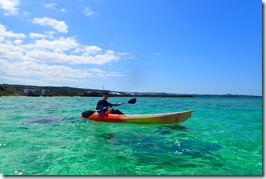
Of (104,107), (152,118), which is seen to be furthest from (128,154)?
(104,107)

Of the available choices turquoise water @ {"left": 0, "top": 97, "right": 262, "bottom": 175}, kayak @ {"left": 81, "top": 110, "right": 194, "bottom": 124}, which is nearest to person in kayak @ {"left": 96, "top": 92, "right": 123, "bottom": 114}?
kayak @ {"left": 81, "top": 110, "right": 194, "bottom": 124}

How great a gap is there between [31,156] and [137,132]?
5.01 metres

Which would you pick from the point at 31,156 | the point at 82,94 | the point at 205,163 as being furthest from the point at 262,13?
the point at 82,94

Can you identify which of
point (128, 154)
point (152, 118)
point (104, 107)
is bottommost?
point (128, 154)

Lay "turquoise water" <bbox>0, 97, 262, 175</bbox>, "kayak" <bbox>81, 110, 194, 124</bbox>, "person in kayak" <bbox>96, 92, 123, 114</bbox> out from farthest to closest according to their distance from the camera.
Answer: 1. "person in kayak" <bbox>96, 92, 123, 114</bbox>
2. "kayak" <bbox>81, 110, 194, 124</bbox>
3. "turquoise water" <bbox>0, 97, 262, 175</bbox>

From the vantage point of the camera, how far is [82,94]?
108750mm

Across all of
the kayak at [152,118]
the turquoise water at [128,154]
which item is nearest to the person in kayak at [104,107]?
the kayak at [152,118]

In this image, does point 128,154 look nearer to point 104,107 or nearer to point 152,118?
point 152,118

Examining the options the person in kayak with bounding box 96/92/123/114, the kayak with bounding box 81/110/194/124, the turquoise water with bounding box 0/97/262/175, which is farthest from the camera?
the person in kayak with bounding box 96/92/123/114

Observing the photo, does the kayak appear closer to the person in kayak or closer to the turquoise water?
the person in kayak

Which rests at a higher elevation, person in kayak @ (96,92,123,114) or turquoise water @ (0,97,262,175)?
person in kayak @ (96,92,123,114)

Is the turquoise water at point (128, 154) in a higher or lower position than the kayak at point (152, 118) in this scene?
lower

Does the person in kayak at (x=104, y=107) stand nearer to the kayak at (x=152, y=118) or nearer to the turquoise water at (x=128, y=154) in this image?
the kayak at (x=152, y=118)

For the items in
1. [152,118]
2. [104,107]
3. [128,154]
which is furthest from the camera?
[104,107]
